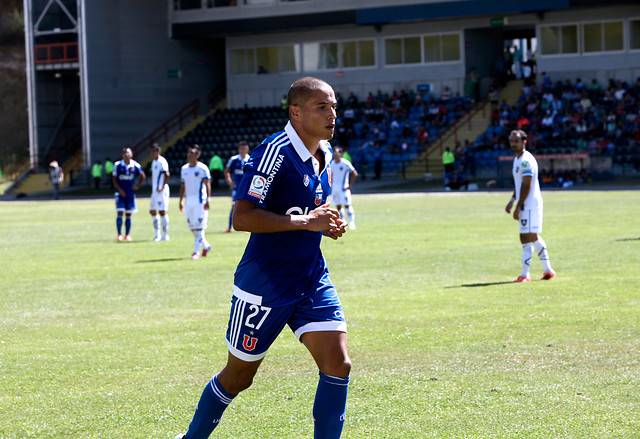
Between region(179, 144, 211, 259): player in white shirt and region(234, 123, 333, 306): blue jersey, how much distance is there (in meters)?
12.9

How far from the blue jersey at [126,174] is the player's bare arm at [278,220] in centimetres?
1860

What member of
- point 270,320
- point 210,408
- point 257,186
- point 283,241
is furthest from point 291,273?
point 210,408

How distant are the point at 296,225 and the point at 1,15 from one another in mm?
85050

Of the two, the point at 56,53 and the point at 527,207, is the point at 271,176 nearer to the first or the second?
the point at 527,207

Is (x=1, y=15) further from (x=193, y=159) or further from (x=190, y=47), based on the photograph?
(x=193, y=159)

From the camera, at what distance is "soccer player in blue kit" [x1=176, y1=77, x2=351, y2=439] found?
5.08 metres

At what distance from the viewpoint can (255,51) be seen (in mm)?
60844

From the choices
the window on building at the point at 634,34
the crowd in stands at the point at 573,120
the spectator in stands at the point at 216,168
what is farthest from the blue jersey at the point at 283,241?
the window on building at the point at 634,34

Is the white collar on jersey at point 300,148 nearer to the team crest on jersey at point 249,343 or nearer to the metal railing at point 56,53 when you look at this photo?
the team crest on jersey at point 249,343

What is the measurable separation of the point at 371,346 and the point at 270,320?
381cm

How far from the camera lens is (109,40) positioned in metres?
56.9

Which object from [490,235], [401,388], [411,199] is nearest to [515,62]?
[411,199]

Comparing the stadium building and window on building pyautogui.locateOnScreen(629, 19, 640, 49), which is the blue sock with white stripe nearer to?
the stadium building

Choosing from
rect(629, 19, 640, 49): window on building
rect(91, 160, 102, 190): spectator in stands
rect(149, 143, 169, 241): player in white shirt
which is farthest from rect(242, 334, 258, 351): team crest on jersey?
rect(91, 160, 102, 190): spectator in stands
